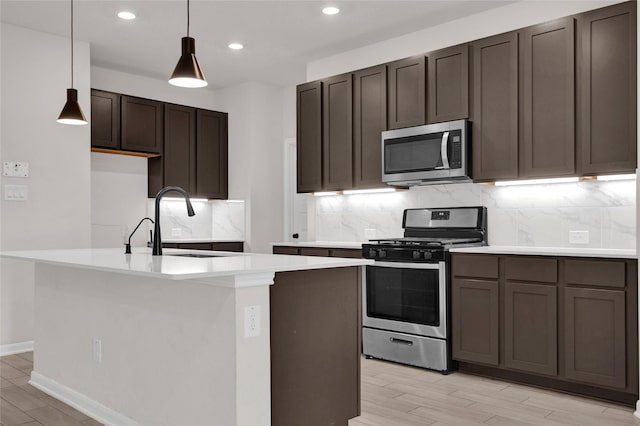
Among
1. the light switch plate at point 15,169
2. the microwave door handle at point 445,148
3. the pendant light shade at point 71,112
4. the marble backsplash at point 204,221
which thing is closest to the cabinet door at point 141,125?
the marble backsplash at point 204,221

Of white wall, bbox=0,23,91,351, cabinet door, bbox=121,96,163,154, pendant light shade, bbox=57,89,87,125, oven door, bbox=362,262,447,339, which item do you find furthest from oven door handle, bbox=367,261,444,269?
cabinet door, bbox=121,96,163,154

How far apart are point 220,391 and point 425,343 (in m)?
2.19

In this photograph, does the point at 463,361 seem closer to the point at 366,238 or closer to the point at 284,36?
the point at 366,238

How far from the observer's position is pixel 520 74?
399 cm

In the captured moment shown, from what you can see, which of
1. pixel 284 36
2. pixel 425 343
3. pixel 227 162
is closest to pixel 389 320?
pixel 425 343

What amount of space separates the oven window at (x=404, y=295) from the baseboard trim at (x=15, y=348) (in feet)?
9.70

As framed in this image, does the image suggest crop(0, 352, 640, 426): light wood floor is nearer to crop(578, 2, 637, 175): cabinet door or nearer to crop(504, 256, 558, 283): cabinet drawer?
crop(504, 256, 558, 283): cabinet drawer

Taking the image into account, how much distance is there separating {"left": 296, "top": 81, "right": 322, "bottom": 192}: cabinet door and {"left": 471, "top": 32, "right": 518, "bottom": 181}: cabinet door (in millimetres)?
1625

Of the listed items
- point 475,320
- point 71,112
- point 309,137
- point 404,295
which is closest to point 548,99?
point 475,320

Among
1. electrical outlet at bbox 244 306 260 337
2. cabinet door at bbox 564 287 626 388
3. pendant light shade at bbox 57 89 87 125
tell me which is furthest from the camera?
pendant light shade at bbox 57 89 87 125

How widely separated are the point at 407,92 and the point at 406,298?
1.70m

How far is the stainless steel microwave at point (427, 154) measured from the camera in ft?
14.0

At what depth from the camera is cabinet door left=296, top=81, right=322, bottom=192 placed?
537 cm

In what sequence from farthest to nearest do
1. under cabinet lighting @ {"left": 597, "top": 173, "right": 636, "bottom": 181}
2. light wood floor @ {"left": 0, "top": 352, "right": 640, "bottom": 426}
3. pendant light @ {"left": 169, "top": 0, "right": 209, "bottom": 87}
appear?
1. under cabinet lighting @ {"left": 597, "top": 173, "right": 636, "bottom": 181}
2. light wood floor @ {"left": 0, "top": 352, "right": 640, "bottom": 426}
3. pendant light @ {"left": 169, "top": 0, "right": 209, "bottom": 87}
